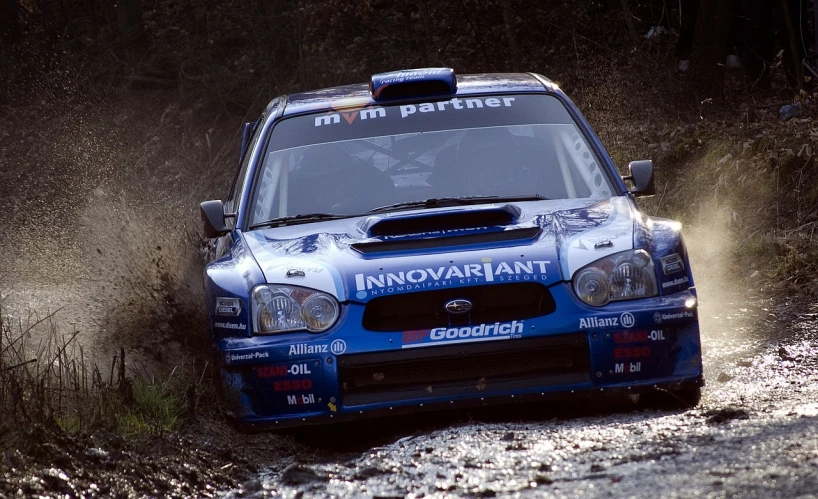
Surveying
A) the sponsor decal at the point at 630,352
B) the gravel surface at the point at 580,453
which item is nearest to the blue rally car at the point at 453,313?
the sponsor decal at the point at 630,352

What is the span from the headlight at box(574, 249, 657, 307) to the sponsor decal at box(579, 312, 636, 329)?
0.08 meters

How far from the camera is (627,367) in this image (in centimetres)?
501

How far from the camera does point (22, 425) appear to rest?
4.79 m

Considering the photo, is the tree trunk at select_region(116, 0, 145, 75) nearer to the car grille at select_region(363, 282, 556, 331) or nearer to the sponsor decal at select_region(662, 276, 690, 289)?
the car grille at select_region(363, 282, 556, 331)

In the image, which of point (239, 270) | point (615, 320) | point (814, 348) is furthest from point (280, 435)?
point (814, 348)

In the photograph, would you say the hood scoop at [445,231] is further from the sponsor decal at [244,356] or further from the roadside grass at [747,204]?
the roadside grass at [747,204]

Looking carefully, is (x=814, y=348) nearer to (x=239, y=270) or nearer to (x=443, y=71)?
(x=443, y=71)

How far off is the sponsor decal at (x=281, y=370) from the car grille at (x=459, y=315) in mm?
300

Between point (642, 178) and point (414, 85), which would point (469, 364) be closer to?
point (642, 178)

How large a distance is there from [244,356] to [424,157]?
1.73 m

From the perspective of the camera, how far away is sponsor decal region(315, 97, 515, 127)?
654cm

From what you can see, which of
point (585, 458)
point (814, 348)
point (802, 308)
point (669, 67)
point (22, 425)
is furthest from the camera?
point (669, 67)

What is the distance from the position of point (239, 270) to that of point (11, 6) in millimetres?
20901

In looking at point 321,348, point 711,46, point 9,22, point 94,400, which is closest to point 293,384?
point 321,348
